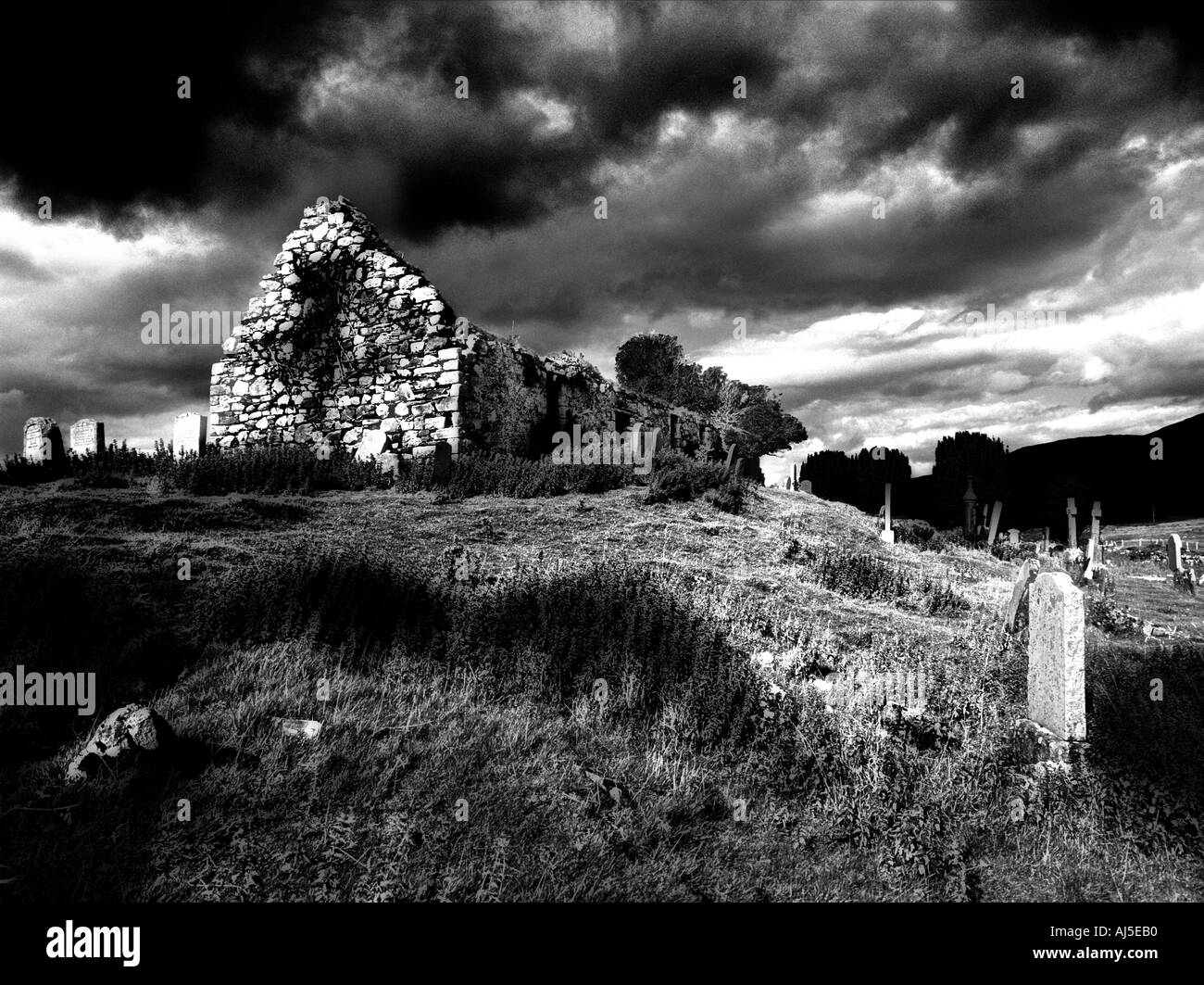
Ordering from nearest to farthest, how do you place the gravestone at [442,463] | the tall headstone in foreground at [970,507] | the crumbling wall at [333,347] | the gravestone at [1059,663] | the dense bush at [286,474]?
the gravestone at [1059,663], the dense bush at [286,474], the gravestone at [442,463], the crumbling wall at [333,347], the tall headstone in foreground at [970,507]

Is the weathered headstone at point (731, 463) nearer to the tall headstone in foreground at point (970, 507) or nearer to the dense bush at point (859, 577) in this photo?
the dense bush at point (859, 577)

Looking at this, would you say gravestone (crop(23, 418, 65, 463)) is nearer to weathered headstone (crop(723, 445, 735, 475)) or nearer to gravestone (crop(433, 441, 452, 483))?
gravestone (crop(433, 441, 452, 483))

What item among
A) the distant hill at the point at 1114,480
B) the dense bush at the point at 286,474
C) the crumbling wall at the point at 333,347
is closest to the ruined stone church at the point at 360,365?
the crumbling wall at the point at 333,347

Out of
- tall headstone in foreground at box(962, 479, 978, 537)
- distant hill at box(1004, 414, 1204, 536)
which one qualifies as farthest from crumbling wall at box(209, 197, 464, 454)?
distant hill at box(1004, 414, 1204, 536)

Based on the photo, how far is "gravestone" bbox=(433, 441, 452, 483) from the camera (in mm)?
13094

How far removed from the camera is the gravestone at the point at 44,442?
1276cm

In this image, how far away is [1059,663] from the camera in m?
5.95

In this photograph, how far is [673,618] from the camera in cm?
641

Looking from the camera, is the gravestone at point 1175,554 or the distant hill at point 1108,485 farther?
the distant hill at point 1108,485

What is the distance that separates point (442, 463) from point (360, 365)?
12.2 ft

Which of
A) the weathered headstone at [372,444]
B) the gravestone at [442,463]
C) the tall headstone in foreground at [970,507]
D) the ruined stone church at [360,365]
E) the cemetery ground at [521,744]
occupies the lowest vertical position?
the cemetery ground at [521,744]

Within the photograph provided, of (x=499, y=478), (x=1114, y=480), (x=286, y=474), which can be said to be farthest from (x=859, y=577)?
(x=1114, y=480)

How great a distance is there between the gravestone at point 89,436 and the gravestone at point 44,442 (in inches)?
42.0

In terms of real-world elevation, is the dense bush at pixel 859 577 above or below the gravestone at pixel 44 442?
below
